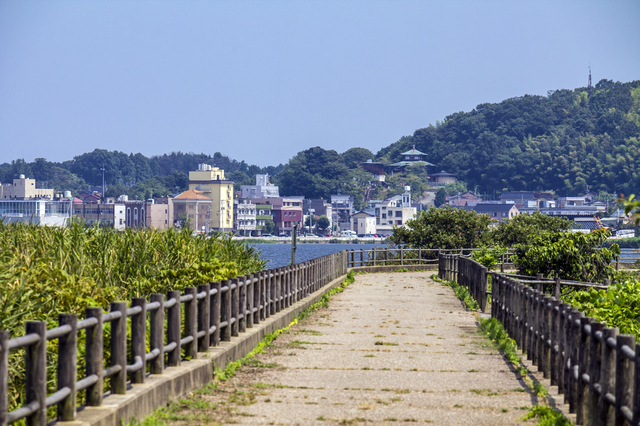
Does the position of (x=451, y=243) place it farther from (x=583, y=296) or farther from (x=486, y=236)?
(x=583, y=296)

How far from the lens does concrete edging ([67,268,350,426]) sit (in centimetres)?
617

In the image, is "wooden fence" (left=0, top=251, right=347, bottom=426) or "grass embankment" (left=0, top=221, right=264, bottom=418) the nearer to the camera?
"wooden fence" (left=0, top=251, right=347, bottom=426)

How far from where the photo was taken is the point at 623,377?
19.3ft

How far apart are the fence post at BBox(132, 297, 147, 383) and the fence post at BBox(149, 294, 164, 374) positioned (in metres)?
0.33

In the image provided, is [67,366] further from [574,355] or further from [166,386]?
[574,355]

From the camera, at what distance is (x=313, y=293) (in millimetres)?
19453

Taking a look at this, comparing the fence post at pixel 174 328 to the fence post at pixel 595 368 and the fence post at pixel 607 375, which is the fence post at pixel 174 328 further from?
the fence post at pixel 607 375

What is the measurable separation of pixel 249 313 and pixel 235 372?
7.49 ft

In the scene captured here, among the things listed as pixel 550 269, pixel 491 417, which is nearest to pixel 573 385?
pixel 491 417

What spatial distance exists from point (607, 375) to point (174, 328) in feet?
13.9

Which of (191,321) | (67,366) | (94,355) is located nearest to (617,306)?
(191,321)

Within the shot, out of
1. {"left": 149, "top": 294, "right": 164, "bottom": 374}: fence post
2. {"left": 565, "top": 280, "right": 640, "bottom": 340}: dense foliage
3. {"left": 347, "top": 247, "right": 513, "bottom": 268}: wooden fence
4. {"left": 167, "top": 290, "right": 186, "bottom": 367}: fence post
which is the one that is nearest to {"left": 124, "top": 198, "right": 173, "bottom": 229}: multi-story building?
{"left": 347, "top": 247, "right": 513, "bottom": 268}: wooden fence

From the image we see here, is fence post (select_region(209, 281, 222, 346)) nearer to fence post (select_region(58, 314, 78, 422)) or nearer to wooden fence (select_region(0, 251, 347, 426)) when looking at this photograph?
wooden fence (select_region(0, 251, 347, 426))

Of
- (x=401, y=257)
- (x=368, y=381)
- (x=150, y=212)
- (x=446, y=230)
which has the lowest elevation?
(x=368, y=381)
